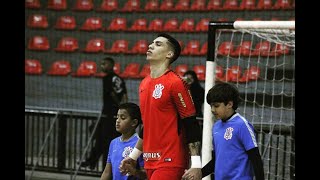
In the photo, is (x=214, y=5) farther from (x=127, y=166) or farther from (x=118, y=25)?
(x=127, y=166)

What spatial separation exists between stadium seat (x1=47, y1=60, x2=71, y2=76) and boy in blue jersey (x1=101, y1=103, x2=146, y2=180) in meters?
9.17

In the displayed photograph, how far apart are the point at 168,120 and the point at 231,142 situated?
0.53m

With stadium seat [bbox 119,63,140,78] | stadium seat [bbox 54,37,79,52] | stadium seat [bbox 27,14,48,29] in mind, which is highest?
stadium seat [bbox 27,14,48,29]

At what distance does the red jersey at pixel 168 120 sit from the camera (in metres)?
5.24

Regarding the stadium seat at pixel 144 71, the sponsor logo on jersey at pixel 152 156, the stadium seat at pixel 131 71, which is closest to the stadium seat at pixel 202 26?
the stadium seat at pixel 144 71

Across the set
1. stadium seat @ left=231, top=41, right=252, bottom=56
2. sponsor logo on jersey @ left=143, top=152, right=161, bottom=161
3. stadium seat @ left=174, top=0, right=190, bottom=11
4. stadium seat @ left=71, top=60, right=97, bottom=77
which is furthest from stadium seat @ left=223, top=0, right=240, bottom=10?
sponsor logo on jersey @ left=143, top=152, right=161, bottom=161

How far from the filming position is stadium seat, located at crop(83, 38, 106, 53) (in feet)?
48.9

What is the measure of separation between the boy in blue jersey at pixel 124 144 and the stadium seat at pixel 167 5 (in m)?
8.70

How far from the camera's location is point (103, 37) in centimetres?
1515

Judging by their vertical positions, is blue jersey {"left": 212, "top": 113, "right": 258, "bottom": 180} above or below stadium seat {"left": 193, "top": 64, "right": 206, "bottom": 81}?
below

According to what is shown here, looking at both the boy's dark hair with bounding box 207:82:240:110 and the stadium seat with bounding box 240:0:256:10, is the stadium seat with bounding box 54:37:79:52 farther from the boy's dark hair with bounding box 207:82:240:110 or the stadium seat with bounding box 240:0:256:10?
the boy's dark hair with bounding box 207:82:240:110

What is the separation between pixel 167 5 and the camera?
1467cm
